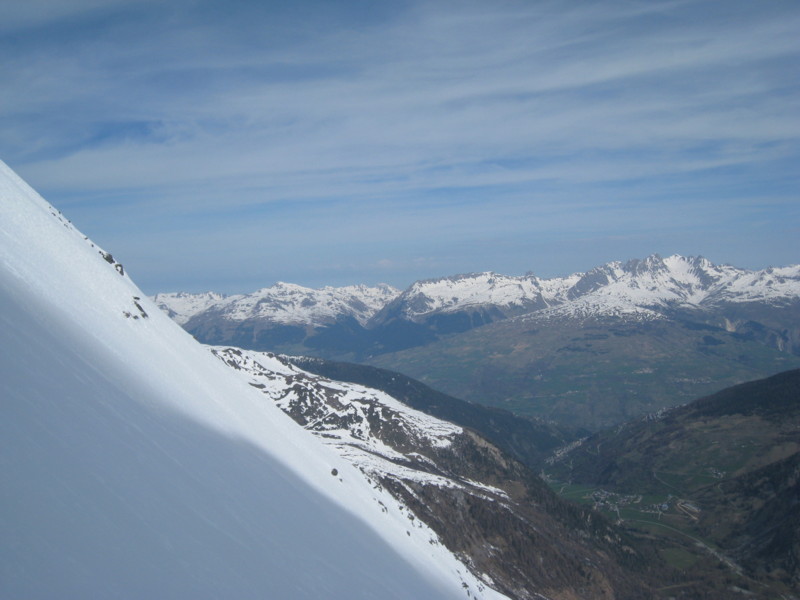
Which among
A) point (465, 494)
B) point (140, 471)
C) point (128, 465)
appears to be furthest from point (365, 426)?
point (128, 465)

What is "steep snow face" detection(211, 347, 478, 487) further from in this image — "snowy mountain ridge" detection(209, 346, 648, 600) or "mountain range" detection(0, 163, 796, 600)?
"mountain range" detection(0, 163, 796, 600)

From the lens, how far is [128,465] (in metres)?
18.2

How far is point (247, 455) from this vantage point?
104 ft

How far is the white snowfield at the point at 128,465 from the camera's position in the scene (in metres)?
12.9

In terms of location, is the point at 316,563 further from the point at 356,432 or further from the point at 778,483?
the point at 778,483

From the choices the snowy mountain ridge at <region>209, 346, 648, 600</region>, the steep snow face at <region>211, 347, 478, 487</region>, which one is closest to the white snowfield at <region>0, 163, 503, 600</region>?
the snowy mountain ridge at <region>209, 346, 648, 600</region>

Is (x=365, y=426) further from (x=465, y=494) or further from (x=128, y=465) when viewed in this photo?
(x=128, y=465)

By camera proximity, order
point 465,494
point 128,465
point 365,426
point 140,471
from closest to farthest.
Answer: point 128,465, point 140,471, point 465,494, point 365,426

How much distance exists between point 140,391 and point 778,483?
220791 millimetres

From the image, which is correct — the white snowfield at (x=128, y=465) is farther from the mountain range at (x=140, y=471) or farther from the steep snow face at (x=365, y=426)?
the steep snow face at (x=365, y=426)

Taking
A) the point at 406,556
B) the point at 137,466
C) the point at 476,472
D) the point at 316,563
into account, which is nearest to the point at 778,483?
the point at 476,472

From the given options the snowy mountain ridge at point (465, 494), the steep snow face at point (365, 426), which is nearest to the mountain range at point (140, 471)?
the snowy mountain ridge at point (465, 494)

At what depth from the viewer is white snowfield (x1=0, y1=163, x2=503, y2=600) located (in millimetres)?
12906

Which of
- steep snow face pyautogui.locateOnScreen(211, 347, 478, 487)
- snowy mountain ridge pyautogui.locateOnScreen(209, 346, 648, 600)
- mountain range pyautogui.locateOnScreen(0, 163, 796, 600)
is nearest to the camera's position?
mountain range pyautogui.locateOnScreen(0, 163, 796, 600)
